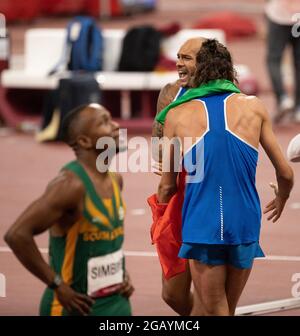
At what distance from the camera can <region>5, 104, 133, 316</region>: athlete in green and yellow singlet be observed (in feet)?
18.5

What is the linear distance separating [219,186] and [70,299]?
44.9 inches

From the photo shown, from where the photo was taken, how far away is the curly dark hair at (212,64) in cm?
656

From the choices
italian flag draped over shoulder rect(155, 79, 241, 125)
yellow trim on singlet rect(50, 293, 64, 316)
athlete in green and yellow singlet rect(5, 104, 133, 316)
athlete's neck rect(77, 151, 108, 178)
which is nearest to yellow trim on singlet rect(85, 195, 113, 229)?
athlete in green and yellow singlet rect(5, 104, 133, 316)

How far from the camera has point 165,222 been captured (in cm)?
663

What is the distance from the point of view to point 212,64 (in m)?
6.58

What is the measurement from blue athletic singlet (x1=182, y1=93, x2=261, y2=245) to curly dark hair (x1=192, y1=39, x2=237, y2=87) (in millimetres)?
247

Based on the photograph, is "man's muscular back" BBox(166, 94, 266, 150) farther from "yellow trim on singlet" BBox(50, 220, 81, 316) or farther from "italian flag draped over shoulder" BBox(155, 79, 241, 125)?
"yellow trim on singlet" BBox(50, 220, 81, 316)

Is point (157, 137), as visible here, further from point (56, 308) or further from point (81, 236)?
point (56, 308)

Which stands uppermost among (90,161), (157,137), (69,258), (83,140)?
(157,137)

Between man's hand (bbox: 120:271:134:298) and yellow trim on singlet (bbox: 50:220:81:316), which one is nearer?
yellow trim on singlet (bbox: 50:220:81:316)

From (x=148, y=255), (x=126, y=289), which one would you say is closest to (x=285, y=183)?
(x=126, y=289)

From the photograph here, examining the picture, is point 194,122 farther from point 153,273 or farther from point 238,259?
point 153,273

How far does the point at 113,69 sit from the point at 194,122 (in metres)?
9.02
